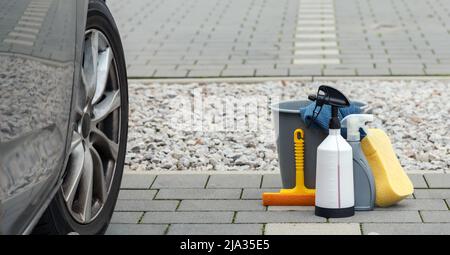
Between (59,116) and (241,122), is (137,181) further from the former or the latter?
(59,116)

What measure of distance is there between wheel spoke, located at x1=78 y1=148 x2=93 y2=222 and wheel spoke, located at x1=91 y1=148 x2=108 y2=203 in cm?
12

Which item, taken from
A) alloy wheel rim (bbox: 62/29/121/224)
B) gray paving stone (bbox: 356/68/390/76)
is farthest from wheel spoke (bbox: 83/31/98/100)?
gray paving stone (bbox: 356/68/390/76)

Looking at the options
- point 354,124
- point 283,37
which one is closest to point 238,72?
point 283,37

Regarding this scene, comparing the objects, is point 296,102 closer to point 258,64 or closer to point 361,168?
point 361,168

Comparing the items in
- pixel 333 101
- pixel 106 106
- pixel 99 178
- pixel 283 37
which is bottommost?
pixel 283 37

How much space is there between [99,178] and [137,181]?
1.22m

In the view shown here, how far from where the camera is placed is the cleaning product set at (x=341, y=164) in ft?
15.9

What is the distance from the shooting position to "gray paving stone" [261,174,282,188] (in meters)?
5.62

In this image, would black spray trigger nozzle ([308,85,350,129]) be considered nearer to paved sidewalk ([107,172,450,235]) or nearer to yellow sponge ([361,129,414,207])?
yellow sponge ([361,129,414,207])

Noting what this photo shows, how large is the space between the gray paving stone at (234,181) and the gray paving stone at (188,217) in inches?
22.4

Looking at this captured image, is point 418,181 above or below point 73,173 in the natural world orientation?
below

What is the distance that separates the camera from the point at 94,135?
4555mm

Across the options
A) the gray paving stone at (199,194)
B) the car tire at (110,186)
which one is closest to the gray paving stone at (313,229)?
the gray paving stone at (199,194)

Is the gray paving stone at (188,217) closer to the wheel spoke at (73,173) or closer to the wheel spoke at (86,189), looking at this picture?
the wheel spoke at (86,189)
